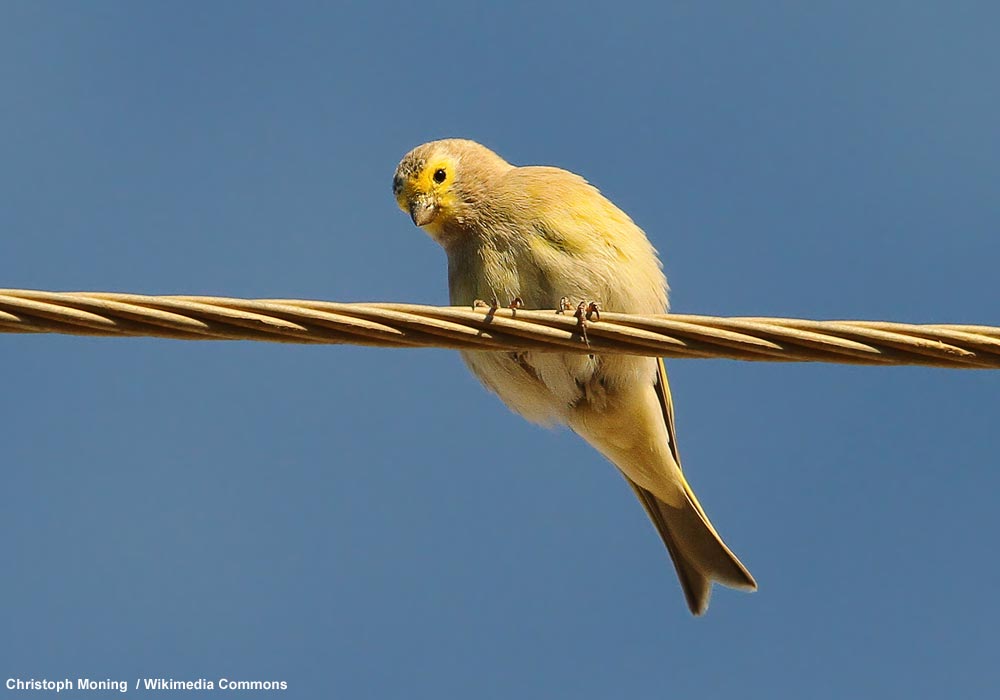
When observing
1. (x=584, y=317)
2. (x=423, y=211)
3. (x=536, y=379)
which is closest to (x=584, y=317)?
(x=584, y=317)

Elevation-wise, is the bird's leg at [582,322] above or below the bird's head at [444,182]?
below

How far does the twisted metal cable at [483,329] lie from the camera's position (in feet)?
12.7

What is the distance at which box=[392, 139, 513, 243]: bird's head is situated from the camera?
23.7 feet

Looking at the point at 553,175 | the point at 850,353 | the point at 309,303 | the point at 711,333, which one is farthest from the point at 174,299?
the point at 553,175

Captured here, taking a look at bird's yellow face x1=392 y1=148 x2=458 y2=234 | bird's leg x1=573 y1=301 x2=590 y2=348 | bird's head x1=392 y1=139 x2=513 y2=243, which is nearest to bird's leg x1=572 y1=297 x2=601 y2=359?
bird's leg x1=573 y1=301 x2=590 y2=348

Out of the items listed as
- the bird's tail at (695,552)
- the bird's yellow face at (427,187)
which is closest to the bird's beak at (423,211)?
the bird's yellow face at (427,187)

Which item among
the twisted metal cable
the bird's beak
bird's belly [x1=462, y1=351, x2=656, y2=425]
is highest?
the bird's beak

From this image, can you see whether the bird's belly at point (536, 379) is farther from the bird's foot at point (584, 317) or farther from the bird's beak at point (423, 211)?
the bird's foot at point (584, 317)

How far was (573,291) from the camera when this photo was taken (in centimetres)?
652

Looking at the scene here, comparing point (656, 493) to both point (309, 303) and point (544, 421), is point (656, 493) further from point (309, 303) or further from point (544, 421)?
point (309, 303)

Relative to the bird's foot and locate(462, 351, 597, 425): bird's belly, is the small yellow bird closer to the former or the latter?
locate(462, 351, 597, 425): bird's belly

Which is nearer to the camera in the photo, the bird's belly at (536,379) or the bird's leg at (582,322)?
the bird's leg at (582,322)

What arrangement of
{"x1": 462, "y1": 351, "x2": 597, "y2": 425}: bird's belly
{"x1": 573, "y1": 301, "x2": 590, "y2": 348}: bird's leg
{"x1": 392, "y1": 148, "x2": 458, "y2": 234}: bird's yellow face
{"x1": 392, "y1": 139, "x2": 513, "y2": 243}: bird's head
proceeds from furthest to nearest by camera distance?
1. {"x1": 392, "y1": 148, "x2": 458, "y2": 234}: bird's yellow face
2. {"x1": 392, "y1": 139, "x2": 513, "y2": 243}: bird's head
3. {"x1": 462, "y1": 351, "x2": 597, "y2": 425}: bird's belly
4. {"x1": 573, "y1": 301, "x2": 590, "y2": 348}: bird's leg

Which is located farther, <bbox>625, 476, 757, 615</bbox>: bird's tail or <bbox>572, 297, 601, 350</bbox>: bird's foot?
<bbox>625, 476, 757, 615</bbox>: bird's tail
